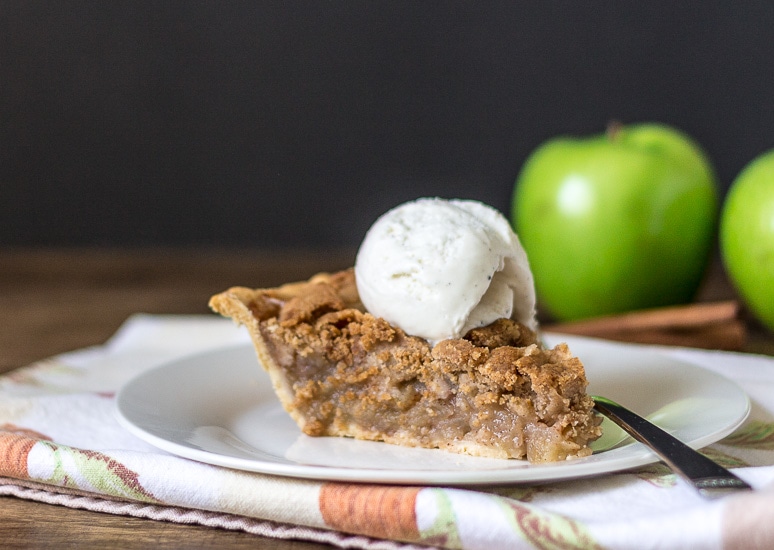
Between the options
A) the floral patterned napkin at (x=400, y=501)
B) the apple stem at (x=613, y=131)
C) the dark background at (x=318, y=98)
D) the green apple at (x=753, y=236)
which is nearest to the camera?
the floral patterned napkin at (x=400, y=501)

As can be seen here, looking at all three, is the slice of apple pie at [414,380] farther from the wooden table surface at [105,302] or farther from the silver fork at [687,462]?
the wooden table surface at [105,302]

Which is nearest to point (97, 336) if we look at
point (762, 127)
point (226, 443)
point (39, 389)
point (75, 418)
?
point (39, 389)

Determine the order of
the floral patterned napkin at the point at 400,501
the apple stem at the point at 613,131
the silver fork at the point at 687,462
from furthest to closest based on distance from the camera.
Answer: the apple stem at the point at 613,131 < the silver fork at the point at 687,462 < the floral patterned napkin at the point at 400,501

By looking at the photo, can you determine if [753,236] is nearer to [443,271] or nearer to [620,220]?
[620,220]

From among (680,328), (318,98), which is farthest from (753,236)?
(318,98)

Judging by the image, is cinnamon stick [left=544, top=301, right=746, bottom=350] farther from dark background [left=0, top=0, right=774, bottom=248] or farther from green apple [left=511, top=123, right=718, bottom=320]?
dark background [left=0, top=0, right=774, bottom=248]

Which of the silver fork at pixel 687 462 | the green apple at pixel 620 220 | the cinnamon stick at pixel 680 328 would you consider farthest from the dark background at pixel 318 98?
the silver fork at pixel 687 462

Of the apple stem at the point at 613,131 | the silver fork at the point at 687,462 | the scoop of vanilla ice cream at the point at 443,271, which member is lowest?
the silver fork at the point at 687,462

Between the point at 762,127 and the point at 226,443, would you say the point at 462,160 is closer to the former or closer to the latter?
the point at 762,127
